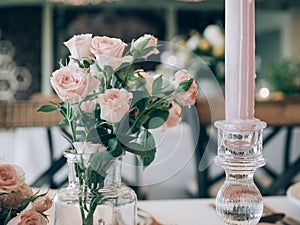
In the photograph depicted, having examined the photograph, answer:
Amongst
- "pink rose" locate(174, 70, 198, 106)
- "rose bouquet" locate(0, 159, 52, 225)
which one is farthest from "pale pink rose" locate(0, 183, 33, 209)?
"pink rose" locate(174, 70, 198, 106)

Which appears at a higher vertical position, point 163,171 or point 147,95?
point 147,95

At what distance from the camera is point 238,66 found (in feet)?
1.93

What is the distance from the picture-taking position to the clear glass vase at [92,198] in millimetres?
602

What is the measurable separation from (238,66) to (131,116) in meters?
0.13

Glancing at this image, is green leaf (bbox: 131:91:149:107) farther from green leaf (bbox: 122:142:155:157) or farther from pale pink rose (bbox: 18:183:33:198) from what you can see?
pale pink rose (bbox: 18:183:33:198)

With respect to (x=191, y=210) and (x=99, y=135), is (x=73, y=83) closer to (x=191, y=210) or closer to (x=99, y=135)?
(x=99, y=135)

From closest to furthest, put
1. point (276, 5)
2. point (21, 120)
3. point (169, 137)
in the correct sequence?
point (21, 120) < point (169, 137) < point (276, 5)

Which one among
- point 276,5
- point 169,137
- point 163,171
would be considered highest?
point 276,5

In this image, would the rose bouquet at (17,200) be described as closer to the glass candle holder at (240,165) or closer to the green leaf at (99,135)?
the green leaf at (99,135)

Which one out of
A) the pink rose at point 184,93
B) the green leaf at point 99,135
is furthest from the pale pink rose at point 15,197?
the pink rose at point 184,93

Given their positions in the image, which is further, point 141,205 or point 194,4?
point 194,4

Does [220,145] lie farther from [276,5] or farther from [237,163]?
[276,5]

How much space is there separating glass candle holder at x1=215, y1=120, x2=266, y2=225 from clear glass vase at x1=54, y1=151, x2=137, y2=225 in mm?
117

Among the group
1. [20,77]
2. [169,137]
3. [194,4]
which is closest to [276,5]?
[194,4]
